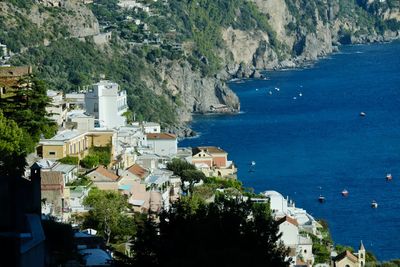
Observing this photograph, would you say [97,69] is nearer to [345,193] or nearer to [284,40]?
[345,193]

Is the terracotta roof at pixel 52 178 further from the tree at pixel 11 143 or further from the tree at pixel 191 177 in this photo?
the tree at pixel 191 177

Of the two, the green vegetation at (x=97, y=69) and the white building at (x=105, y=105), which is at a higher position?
the green vegetation at (x=97, y=69)

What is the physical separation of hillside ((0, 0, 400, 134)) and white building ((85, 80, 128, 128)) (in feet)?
102

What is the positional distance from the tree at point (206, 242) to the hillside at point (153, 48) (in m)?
60.0

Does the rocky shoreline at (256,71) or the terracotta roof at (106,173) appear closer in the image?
the terracotta roof at (106,173)

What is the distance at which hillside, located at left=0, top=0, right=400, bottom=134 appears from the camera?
90.7 meters

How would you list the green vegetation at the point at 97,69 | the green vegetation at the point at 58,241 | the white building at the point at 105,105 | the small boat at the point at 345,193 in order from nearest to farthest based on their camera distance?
the green vegetation at the point at 58,241, the white building at the point at 105,105, the small boat at the point at 345,193, the green vegetation at the point at 97,69

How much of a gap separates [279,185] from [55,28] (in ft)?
114

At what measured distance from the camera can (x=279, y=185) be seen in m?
64.1

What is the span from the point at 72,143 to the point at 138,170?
116 inches

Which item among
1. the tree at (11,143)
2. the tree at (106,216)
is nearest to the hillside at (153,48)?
the tree at (11,143)

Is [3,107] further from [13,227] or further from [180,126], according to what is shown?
[180,126]

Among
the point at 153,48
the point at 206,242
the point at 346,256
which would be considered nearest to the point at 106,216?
the point at 346,256

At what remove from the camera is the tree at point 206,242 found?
1653cm
